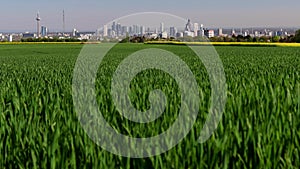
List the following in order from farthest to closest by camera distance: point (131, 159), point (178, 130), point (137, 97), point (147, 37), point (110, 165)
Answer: point (147, 37) → point (137, 97) → point (178, 130) → point (131, 159) → point (110, 165)

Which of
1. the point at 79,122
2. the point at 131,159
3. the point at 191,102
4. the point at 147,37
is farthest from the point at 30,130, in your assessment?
the point at 147,37

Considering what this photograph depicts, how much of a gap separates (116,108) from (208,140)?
4.73 feet

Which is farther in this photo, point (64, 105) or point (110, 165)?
point (64, 105)

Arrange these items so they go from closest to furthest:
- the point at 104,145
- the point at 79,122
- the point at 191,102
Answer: the point at 104,145 < the point at 79,122 < the point at 191,102

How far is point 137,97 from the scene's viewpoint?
4.55m

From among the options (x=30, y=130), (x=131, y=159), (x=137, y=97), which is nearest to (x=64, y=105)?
(x=137, y=97)

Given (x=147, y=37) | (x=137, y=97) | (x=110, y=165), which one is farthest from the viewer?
(x=147, y=37)

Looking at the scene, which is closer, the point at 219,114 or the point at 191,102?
the point at 219,114

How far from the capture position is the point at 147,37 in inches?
3137

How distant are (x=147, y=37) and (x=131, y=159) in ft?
255

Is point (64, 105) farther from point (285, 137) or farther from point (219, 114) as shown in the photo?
point (285, 137)

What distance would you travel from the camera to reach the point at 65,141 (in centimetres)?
251

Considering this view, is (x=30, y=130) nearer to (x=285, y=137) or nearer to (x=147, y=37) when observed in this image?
(x=285, y=137)

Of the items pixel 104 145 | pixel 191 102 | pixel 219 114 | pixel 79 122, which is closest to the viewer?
pixel 104 145
